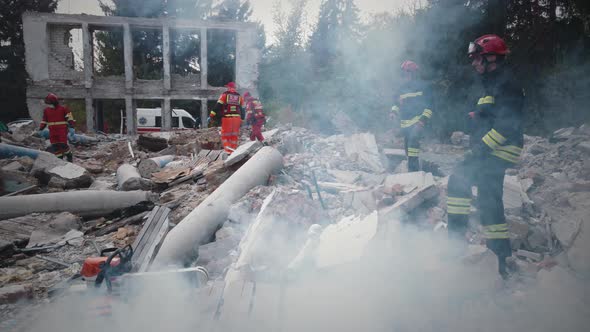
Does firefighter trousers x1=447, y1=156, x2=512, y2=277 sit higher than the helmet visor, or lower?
lower

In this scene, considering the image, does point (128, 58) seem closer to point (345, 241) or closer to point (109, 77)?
point (109, 77)

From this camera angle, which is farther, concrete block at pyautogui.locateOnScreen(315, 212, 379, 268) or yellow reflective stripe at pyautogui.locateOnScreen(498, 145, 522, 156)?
yellow reflective stripe at pyautogui.locateOnScreen(498, 145, 522, 156)

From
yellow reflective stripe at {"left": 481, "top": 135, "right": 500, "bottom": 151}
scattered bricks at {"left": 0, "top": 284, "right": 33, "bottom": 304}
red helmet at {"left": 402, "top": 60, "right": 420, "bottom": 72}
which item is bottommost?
scattered bricks at {"left": 0, "top": 284, "right": 33, "bottom": 304}

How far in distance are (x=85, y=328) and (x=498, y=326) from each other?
8.89 ft

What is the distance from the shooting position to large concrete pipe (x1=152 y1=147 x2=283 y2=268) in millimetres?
2941

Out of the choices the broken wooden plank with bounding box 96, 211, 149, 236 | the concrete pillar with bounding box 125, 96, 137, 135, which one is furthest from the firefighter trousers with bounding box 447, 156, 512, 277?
the concrete pillar with bounding box 125, 96, 137, 135

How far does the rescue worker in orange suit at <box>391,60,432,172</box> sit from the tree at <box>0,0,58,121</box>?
28.2 meters

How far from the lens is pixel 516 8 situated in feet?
25.9

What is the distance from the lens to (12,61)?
22297 millimetres

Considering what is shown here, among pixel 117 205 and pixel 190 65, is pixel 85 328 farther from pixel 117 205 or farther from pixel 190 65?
pixel 190 65

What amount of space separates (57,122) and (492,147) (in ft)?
26.8

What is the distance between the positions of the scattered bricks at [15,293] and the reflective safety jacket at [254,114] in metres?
5.27

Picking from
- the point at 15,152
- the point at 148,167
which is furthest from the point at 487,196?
the point at 15,152

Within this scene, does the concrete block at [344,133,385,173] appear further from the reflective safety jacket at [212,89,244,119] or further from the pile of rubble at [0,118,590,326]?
the reflective safety jacket at [212,89,244,119]
